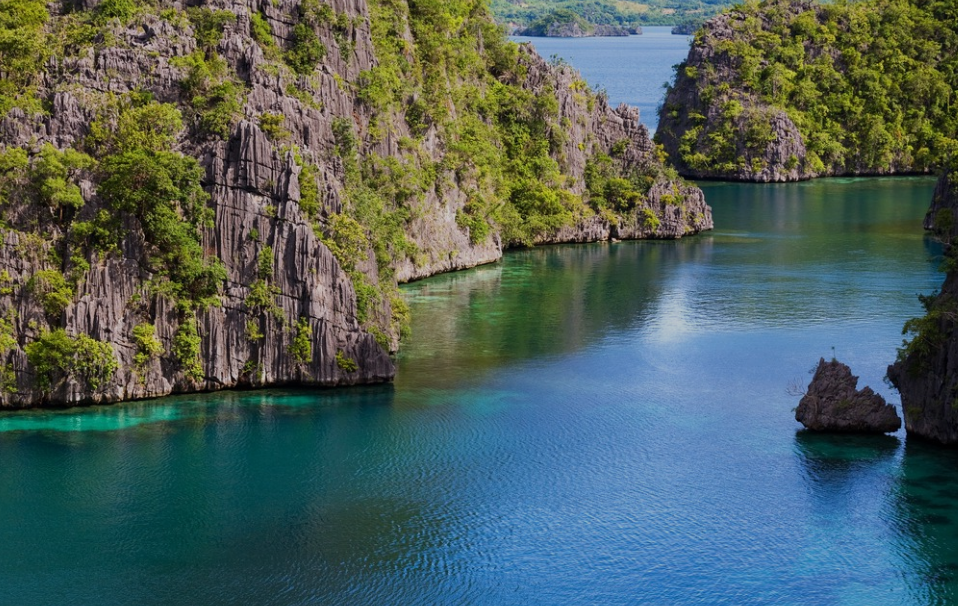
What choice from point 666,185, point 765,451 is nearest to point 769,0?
point 666,185

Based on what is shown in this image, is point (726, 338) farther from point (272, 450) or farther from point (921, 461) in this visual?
point (272, 450)

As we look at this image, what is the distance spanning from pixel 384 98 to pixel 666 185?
36.5 metres

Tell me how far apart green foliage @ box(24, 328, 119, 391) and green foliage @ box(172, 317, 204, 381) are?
3.12 metres

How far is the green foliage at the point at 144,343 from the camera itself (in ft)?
186

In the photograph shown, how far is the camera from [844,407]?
5488 cm

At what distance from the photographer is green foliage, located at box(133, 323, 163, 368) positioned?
56719 millimetres

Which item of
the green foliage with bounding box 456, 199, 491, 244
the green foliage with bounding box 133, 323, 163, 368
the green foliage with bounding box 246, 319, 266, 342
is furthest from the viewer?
the green foliage with bounding box 456, 199, 491, 244

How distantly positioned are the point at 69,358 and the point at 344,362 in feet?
42.7

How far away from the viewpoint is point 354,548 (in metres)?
43.9

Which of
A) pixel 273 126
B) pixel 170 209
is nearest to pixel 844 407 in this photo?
pixel 273 126

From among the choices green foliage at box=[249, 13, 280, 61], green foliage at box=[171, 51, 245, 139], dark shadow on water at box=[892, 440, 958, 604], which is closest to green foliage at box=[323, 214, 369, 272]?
green foliage at box=[171, 51, 245, 139]

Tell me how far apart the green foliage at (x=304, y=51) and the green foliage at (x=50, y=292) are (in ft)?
78.2

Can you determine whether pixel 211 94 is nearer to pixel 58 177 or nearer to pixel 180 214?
pixel 180 214

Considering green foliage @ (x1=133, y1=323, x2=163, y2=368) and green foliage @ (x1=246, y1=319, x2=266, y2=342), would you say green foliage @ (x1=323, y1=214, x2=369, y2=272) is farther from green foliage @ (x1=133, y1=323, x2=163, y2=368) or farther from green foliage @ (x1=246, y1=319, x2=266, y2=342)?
green foliage @ (x1=133, y1=323, x2=163, y2=368)
